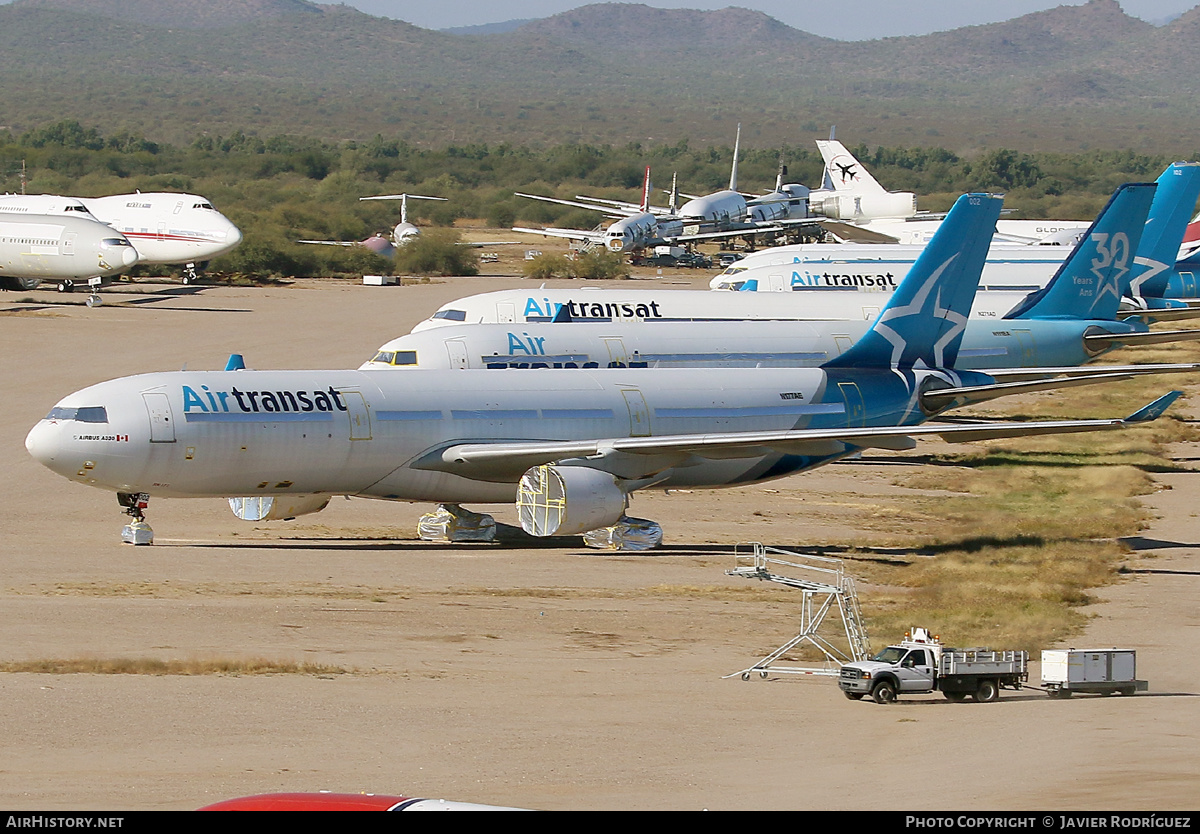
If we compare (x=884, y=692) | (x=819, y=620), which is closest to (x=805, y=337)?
(x=819, y=620)

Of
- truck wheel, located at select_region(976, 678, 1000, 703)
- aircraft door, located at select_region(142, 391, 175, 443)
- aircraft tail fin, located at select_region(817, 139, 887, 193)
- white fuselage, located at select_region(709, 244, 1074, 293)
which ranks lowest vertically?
truck wheel, located at select_region(976, 678, 1000, 703)

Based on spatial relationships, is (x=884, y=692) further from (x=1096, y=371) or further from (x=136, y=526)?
(x=1096, y=371)

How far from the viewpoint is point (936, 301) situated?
148 ft

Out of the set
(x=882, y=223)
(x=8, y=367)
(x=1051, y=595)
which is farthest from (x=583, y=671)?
(x=882, y=223)

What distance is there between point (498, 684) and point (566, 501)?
1113cm

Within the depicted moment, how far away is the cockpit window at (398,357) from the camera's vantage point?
47438mm

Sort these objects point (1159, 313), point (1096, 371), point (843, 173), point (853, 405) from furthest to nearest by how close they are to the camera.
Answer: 1. point (843, 173)
2. point (1159, 313)
3. point (853, 405)
4. point (1096, 371)

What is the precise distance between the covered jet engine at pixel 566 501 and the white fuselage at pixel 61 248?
56.5 m

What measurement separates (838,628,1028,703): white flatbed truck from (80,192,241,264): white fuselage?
74.5 metres

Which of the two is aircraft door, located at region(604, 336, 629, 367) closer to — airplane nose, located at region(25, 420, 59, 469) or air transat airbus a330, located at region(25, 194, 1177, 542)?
air transat airbus a330, located at region(25, 194, 1177, 542)

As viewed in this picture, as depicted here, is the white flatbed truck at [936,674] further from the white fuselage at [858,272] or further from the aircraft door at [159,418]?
the white fuselage at [858,272]

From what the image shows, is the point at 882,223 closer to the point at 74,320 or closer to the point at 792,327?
the point at 74,320

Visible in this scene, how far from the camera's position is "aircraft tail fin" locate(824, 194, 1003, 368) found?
44.1 meters

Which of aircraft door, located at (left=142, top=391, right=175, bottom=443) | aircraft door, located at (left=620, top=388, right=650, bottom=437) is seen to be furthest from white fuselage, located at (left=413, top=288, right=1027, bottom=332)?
aircraft door, located at (left=142, top=391, right=175, bottom=443)
